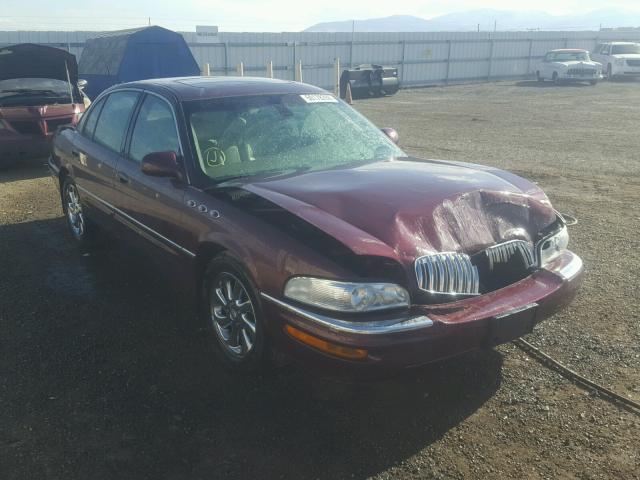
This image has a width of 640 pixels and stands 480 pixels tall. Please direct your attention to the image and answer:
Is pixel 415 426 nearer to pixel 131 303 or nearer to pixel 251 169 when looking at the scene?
pixel 251 169

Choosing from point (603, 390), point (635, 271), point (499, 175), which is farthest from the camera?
point (635, 271)

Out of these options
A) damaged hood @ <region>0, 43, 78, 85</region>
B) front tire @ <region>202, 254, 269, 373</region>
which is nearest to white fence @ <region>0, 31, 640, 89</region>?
damaged hood @ <region>0, 43, 78, 85</region>

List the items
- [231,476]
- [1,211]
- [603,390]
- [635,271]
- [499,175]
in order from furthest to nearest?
[1,211], [635,271], [499,175], [603,390], [231,476]

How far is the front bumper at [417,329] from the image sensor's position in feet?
8.55

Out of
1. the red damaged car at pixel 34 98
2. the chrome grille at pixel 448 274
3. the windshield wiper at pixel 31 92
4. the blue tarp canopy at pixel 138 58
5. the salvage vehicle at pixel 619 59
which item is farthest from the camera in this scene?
the salvage vehicle at pixel 619 59

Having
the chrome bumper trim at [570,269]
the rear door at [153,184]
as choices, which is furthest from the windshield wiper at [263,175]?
the chrome bumper trim at [570,269]

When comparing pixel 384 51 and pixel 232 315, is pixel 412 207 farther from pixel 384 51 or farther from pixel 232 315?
pixel 384 51

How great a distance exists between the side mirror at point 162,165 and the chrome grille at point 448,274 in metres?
1.70

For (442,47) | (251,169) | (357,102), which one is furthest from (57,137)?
(442,47)

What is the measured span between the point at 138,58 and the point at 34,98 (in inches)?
190

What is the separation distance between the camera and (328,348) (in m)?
2.66

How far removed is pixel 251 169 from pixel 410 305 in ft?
5.16

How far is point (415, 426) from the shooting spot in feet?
9.66

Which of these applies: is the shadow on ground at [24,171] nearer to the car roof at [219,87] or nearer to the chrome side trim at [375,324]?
the car roof at [219,87]
